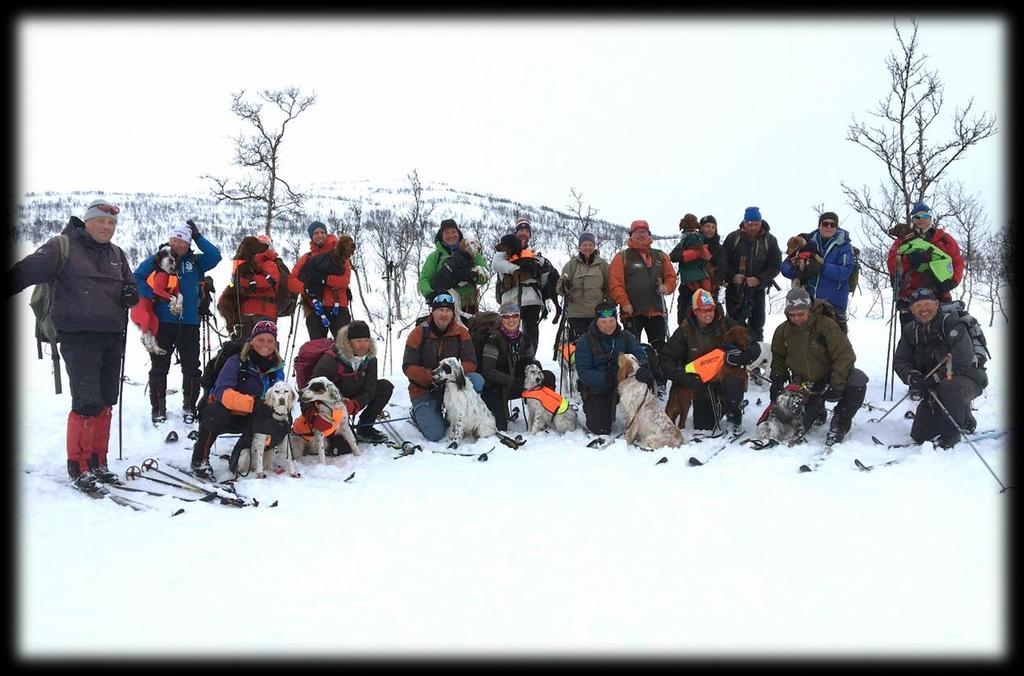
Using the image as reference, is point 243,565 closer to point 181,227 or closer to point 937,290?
point 181,227

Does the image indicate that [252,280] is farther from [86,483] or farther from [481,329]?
[86,483]

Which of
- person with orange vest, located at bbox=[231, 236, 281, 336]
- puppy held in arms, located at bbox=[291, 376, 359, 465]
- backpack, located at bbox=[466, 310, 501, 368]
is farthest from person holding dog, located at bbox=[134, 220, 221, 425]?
backpack, located at bbox=[466, 310, 501, 368]

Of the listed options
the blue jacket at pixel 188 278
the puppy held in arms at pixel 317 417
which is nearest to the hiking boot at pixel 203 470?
the puppy held in arms at pixel 317 417

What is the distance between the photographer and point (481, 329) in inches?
252

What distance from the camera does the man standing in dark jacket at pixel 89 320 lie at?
4129mm

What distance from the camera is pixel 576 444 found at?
18.2 ft

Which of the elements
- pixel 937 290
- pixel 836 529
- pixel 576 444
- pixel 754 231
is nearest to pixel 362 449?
pixel 576 444

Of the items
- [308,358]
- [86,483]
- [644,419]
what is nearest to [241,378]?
[308,358]

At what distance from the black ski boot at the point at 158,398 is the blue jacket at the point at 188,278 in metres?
0.53

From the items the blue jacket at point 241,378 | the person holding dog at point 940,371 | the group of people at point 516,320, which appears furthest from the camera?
the person holding dog at point 940,371

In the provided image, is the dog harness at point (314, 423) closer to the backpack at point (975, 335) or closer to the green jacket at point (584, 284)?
the green jacket at point (584, 284)

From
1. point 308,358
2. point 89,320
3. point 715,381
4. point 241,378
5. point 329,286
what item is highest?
point 329,286

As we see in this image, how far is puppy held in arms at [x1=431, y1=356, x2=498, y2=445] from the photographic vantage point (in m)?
5.62

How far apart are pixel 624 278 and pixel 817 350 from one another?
1.98 meters
